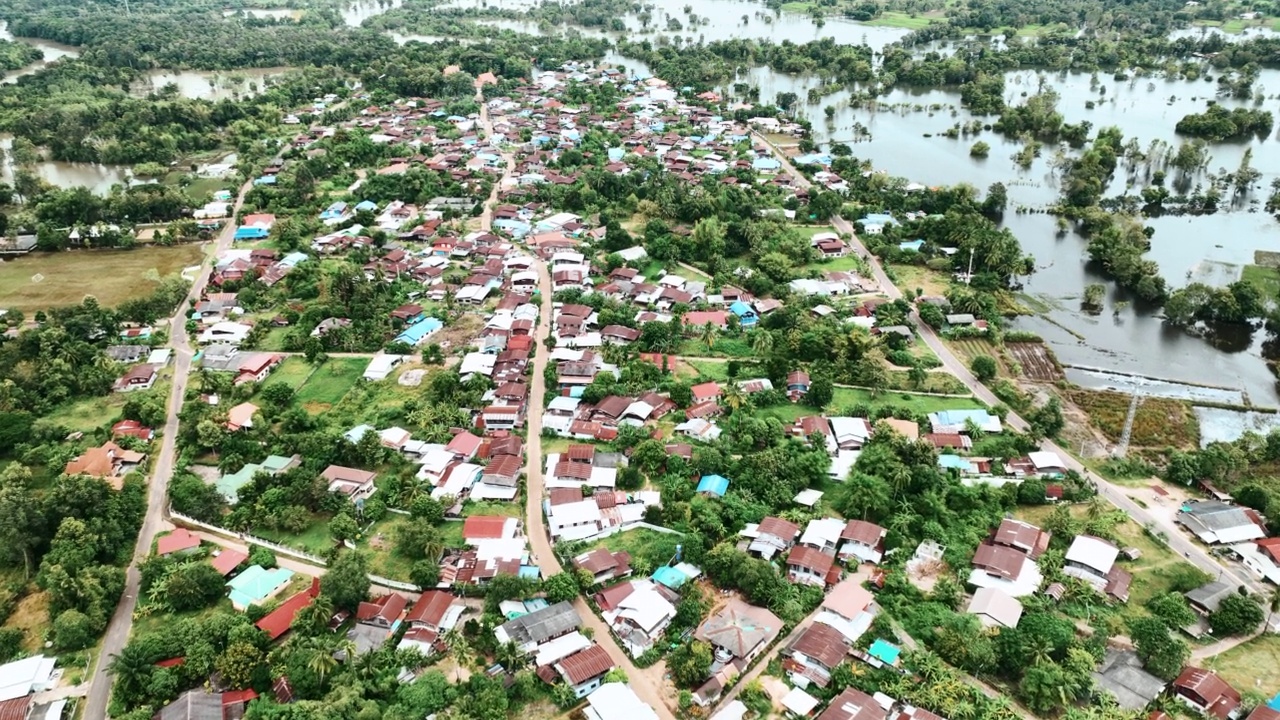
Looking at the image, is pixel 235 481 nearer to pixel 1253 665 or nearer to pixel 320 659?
pixel 320 659

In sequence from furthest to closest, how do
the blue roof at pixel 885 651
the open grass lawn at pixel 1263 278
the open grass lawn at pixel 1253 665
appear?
the open grass lawn at pixel 1263 278, the blue roof at pixel 885 651, the open grass lawn at pixel 1253 665

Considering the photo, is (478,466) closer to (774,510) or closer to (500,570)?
(500,570)

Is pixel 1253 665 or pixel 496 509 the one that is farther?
pixel 496 509

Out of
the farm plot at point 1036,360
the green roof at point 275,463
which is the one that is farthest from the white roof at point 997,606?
the green roof at point 275,463

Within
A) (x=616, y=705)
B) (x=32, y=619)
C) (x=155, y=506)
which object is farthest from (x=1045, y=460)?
(x=32, y=619)

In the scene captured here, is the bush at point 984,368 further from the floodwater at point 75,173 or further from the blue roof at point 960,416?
the floodwater at point 75,173

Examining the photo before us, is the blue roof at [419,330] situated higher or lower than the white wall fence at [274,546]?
higher
